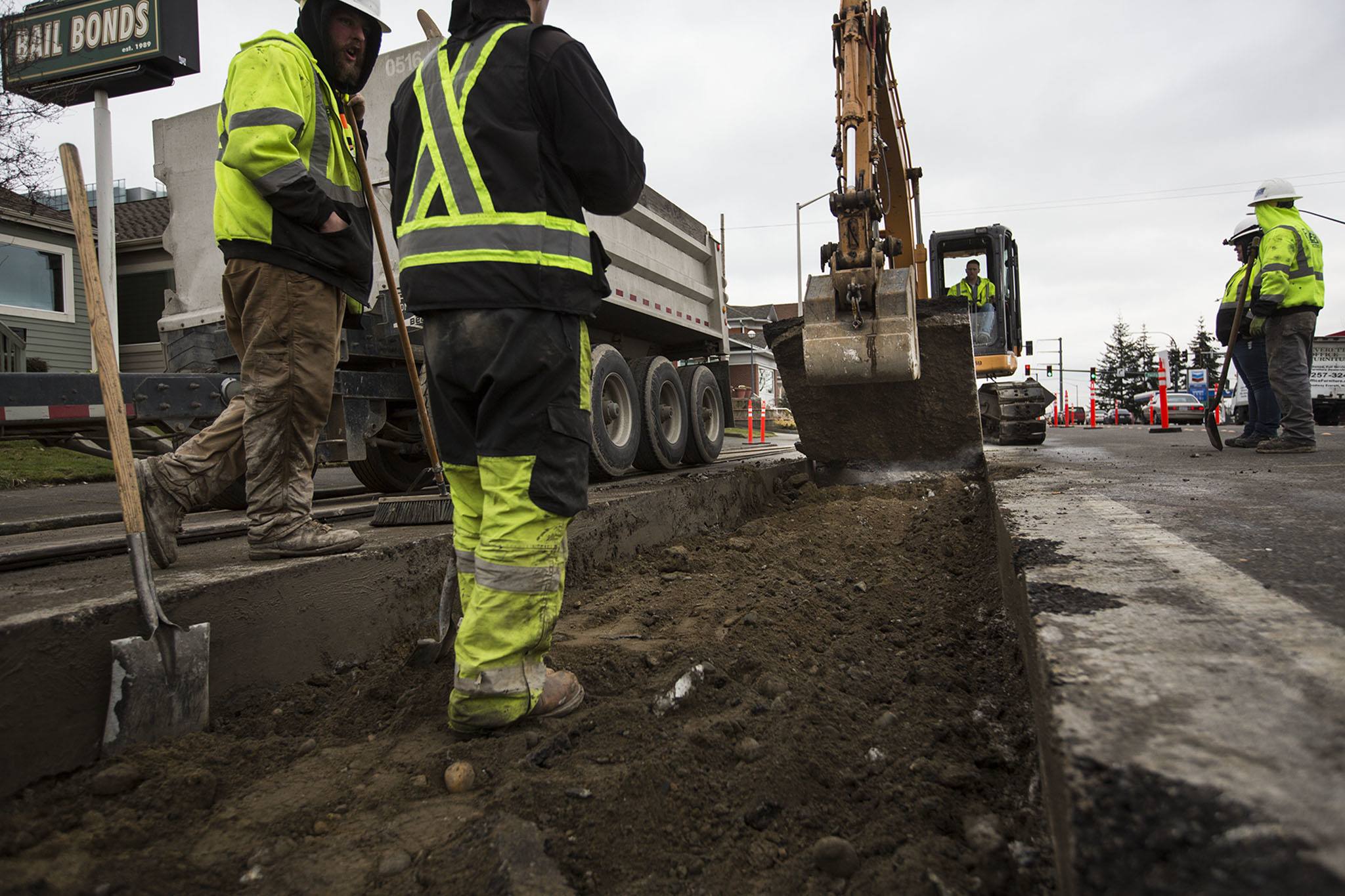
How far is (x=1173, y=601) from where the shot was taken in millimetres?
1713

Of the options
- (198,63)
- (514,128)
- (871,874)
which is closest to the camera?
(871,874)

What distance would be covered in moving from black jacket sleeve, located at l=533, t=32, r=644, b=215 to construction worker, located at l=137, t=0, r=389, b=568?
101 cm

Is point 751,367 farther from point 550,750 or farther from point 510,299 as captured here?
point 550,750

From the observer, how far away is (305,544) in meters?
2.73

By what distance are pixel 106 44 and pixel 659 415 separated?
444 inches

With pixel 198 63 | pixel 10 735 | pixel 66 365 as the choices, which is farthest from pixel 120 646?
pixel 66 365

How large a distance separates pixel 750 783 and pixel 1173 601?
3.14 ft

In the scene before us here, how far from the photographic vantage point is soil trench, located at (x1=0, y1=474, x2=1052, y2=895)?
1426 mm

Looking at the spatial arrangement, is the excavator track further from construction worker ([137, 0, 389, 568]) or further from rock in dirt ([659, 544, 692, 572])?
construction worker ([137, 0, 389, 568])

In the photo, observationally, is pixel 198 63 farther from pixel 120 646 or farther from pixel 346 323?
pixel 120 646

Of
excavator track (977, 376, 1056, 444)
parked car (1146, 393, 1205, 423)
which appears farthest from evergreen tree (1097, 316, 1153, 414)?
excavator track (977, 376, 1056, 444)

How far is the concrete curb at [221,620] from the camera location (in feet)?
5.85

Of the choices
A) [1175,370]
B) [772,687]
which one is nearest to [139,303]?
[772,687]

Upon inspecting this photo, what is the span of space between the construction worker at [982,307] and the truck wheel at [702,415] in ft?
14.9
